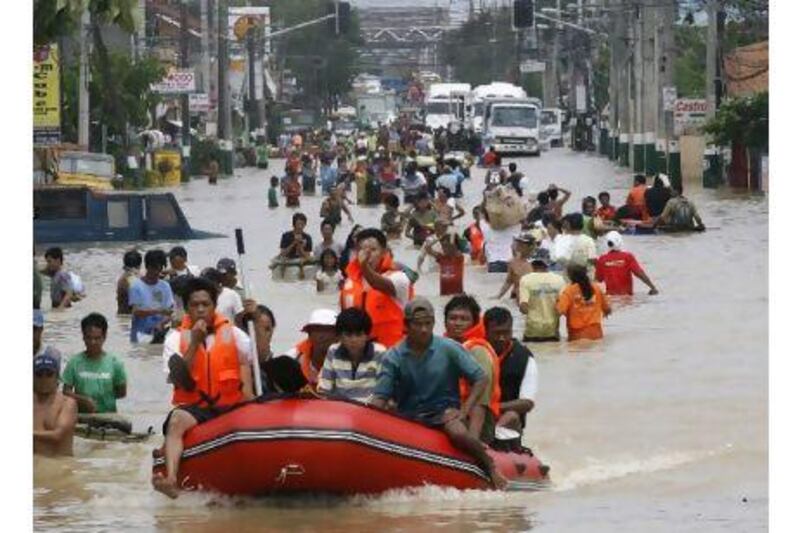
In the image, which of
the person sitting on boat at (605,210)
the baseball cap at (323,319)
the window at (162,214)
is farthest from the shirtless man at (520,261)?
the window at (162,214)

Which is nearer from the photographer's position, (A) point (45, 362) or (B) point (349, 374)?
(B) point (349, 374)

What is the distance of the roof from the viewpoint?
7225cm

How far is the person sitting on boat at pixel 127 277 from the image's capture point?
28078 mm

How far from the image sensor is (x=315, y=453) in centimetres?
1481

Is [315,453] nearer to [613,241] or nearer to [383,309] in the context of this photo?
[383,309]

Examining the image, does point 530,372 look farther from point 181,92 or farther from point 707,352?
point 181,92

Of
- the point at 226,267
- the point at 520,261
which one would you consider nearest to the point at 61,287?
the point at 520,261

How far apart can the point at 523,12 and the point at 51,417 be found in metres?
55.4

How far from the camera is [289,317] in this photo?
3206cm

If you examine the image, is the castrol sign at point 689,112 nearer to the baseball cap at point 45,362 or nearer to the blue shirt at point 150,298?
the blue shirt at point 150,298

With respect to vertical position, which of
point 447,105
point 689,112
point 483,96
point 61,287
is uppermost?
point 483,96

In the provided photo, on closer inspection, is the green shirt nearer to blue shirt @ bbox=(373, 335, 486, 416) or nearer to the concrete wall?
blue shirt @ bbox=(373, 335, 486, 416)
